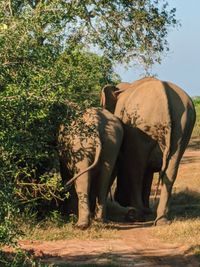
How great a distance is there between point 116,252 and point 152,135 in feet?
10.9

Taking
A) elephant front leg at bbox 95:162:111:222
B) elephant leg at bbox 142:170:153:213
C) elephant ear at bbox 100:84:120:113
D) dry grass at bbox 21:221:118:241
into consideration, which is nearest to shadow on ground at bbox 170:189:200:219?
elephant leg at bbox 142:170:153:213

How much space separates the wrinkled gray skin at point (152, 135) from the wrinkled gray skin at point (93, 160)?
0.81 meters

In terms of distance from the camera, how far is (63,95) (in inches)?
230

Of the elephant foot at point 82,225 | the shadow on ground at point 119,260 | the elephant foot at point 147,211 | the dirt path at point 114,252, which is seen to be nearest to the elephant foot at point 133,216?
the elephant foot at point 147,211

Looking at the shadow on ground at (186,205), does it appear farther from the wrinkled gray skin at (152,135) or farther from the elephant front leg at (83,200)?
the elephant front leg at (83,200)

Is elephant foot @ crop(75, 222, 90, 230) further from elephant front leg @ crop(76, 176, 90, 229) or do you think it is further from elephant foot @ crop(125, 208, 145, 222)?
elephant foot @ crop(125, 208, 145, 222)

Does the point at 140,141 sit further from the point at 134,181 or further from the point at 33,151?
the point at 33,151

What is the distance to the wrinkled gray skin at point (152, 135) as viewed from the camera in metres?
11.3

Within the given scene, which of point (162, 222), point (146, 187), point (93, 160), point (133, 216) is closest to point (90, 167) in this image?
point (93, 160)

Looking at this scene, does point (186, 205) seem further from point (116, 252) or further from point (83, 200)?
point (116, 252)

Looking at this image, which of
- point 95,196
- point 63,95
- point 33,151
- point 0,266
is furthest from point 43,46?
point 95,196

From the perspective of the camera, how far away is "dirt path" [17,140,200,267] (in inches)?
316

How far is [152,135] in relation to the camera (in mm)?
11508

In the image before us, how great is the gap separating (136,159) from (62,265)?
455cm
